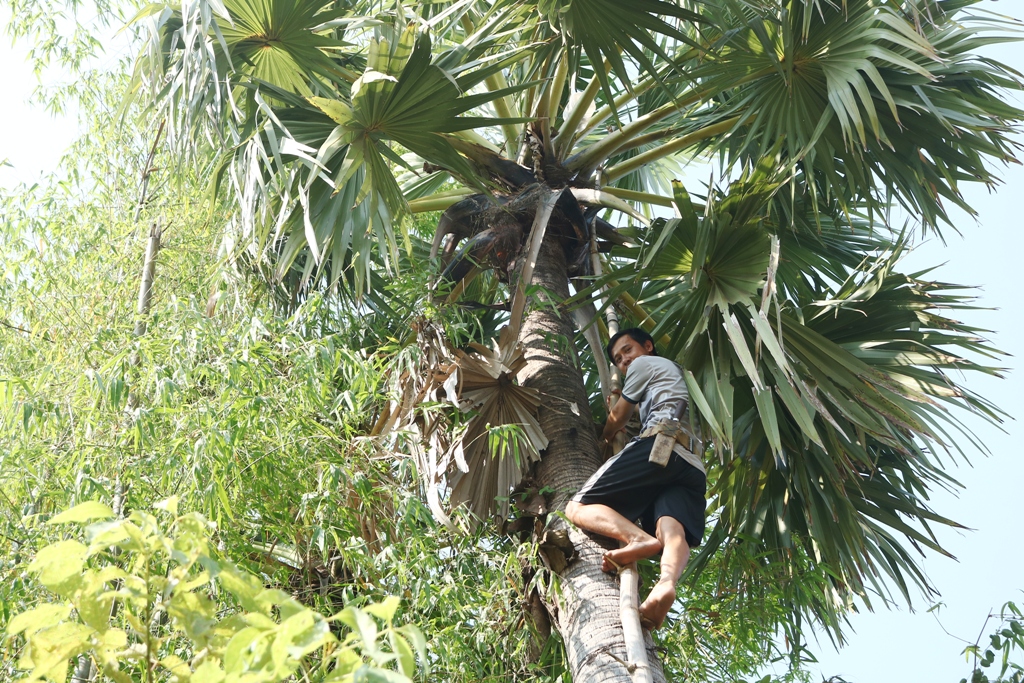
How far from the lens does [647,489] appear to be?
4.39 metres

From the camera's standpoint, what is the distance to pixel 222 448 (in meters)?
3.85

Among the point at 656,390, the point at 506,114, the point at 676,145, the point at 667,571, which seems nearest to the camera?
the point at 667,571

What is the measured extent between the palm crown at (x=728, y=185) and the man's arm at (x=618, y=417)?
0.36 m

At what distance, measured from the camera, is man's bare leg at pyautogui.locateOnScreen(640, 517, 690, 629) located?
154 inches

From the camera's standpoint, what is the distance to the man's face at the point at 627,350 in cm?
500

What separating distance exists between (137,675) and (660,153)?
161 inches

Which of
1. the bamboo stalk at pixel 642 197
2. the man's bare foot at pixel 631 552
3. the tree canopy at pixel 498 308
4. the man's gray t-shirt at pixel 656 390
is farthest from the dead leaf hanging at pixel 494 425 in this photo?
the bamboo stalk at pixel 642 197

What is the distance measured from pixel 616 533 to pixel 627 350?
112cm

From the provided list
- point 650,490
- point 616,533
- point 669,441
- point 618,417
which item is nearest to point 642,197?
point 618,417

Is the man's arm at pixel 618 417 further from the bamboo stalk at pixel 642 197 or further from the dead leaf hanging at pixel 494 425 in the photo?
the bamboo stalk at pixel 642 197

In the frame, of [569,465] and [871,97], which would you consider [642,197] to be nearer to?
[871,97]

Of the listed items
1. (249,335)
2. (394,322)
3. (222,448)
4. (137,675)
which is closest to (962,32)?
(394,322)

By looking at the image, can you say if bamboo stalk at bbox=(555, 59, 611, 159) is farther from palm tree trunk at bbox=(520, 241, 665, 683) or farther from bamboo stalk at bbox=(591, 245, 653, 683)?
bamboo stalk at bbox=(591, 245, 653, 683)

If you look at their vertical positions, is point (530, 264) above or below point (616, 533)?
above
